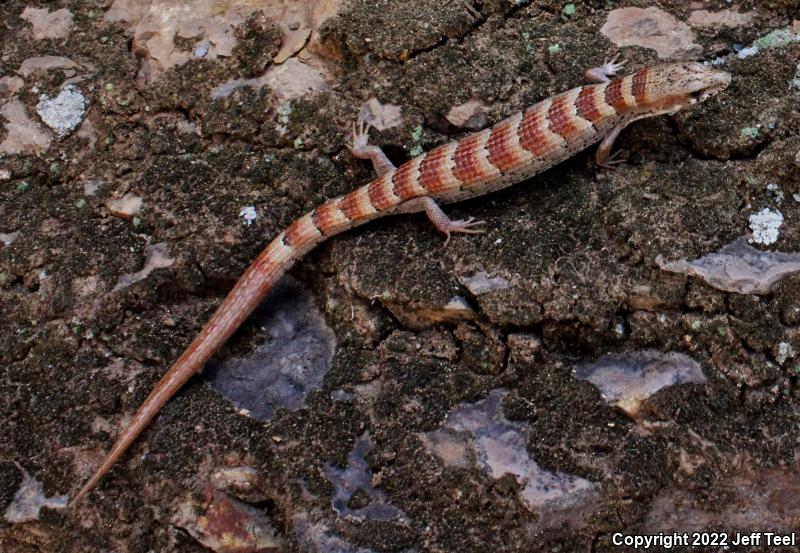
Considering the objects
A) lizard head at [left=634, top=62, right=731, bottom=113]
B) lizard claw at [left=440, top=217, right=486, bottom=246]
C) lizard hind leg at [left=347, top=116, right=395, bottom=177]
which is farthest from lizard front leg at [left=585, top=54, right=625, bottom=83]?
lizard hind leg at [left=347, top=116, right=395, bottom=177]

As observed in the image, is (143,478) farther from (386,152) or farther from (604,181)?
(604,181)

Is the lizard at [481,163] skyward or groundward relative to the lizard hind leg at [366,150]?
groundward

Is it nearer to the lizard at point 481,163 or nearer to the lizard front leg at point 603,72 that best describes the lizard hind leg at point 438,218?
the lizard at point 481,163

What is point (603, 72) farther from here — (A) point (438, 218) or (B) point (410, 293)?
(B) point (410, 293)

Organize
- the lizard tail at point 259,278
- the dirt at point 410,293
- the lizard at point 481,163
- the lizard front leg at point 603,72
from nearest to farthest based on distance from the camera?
1. the dirt at point 410,293
2. the lizard tail at point 259,278
3. the lizard at point 481,163
4. the lizard front leg at point 603,72

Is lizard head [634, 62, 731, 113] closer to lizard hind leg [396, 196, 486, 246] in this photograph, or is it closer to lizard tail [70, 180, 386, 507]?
lizard hind leg [396, 196, 486, 246]

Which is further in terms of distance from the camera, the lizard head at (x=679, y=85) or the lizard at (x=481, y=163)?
the lizard at (x=481, y=163)

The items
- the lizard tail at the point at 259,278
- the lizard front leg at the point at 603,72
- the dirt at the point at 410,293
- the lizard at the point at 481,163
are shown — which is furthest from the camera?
the lizard front leg at the point at 603,72

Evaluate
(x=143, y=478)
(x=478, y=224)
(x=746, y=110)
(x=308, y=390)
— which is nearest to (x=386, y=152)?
(x=478, y=224)

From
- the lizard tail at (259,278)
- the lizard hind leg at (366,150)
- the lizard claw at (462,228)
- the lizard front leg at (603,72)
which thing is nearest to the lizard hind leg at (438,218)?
the lizard claw at (462,228)
